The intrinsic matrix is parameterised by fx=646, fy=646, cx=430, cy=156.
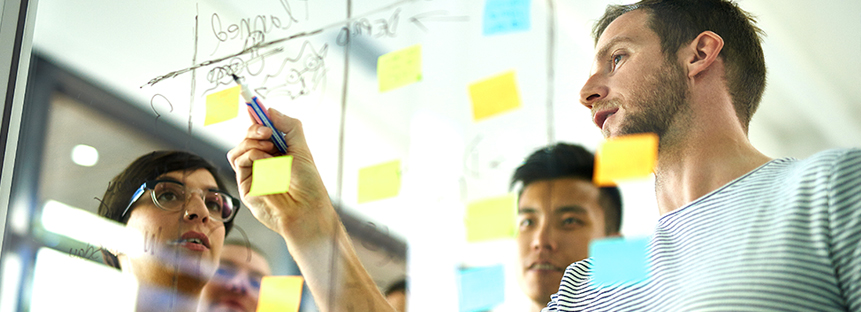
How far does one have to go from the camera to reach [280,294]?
3.22 feet

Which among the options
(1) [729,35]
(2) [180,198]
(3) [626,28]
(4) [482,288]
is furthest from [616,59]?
(2) [180,198]

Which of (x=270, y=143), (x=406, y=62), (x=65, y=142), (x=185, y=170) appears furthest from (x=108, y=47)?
(x=406, y=62)

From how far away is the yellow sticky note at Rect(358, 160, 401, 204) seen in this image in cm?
102

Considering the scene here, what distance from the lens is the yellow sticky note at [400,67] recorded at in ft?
3.35

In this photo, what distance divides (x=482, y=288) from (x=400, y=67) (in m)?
0.37

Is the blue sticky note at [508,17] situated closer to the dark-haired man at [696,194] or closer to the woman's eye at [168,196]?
the dark-haired man at [696,194]

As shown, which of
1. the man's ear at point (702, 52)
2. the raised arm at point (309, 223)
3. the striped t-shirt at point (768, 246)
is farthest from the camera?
the raised arm at point (309, 223)

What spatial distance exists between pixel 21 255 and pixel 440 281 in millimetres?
701

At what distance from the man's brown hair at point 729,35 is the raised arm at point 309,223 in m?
0.54

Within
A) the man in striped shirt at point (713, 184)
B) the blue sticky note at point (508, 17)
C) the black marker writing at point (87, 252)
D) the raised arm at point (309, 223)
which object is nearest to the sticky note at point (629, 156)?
the man in striped shirt at point (713, 184)

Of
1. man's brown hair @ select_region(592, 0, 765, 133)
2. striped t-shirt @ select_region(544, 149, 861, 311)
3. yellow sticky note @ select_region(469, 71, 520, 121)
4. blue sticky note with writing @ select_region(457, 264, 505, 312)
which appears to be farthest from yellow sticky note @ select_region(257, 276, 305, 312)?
man's brown hair @ select_region(592, 0, 765, 133)

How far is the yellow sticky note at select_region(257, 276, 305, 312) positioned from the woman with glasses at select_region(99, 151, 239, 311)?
10 centimetres

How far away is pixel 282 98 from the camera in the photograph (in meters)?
1.06

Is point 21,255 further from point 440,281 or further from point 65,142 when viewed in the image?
point 440,281
